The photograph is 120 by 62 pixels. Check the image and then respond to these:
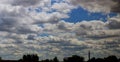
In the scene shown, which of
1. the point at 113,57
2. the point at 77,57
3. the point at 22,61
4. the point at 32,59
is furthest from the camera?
the point at 113,57

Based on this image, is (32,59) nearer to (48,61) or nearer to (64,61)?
(48,61)

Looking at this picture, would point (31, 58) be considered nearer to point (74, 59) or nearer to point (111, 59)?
point (74, 59)

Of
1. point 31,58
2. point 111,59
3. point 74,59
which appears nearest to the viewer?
point 31,58

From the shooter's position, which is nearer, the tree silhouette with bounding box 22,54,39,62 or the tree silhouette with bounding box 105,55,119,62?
the tree silhouette with bounding box 22,54,39,62

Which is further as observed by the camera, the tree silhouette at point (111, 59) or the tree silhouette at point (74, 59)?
the tree silhouette at point (111, 59)

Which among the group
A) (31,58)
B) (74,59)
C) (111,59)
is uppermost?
(31,58)

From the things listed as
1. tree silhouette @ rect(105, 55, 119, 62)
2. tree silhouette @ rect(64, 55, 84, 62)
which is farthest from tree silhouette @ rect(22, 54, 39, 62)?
tree silhouette @ rect(105, 55, 119, 62)

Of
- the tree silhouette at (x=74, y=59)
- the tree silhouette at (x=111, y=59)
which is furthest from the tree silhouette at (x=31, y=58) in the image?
the tree silhouette at (x=111, y=59)

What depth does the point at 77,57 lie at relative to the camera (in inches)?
3189

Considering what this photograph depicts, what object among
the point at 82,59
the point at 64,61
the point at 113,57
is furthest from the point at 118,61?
the point at 64,61

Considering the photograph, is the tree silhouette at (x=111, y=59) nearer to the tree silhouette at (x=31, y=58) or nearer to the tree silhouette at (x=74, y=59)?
the tree silhouette at (x=74, y=59)

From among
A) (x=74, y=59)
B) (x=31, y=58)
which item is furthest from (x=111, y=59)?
(x=31, y=58)

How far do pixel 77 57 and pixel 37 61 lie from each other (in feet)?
46.9

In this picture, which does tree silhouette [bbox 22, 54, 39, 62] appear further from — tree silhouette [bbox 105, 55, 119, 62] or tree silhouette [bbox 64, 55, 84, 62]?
tree silhouette [bbox 105, 55, 119, 62]
